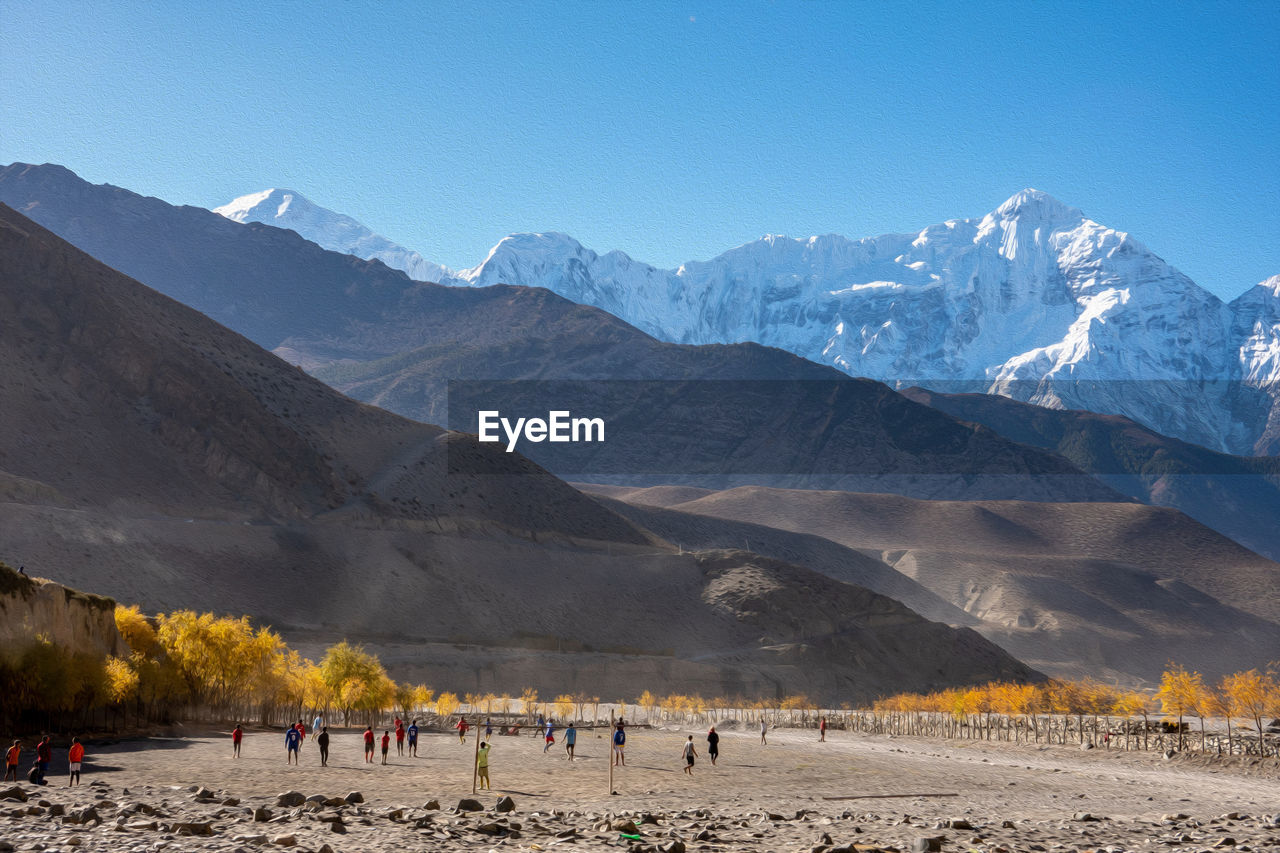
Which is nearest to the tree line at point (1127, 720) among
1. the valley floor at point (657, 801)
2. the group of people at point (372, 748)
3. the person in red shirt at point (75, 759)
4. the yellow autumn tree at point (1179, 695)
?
the yellow autumn tree at point (1179, 695)

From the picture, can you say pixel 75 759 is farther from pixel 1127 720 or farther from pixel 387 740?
pixel 1127 720

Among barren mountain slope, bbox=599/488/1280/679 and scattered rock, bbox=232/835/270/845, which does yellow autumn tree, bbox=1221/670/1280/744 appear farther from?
barren mountain slope, bbox=599/488/1280/679

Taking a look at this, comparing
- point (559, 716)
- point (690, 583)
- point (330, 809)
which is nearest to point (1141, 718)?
point (559, 716)

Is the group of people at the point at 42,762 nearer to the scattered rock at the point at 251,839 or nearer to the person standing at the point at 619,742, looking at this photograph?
the scattered rock at the point at 251,839

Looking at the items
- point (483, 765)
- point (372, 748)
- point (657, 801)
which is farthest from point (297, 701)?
point (657, 801)

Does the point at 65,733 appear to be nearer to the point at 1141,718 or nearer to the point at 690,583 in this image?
the point at 1141,718
